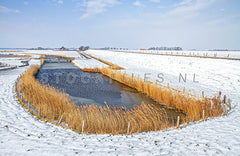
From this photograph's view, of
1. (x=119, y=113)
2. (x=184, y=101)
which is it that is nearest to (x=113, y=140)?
(x=119, y=113)

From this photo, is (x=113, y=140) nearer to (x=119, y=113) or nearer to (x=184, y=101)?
(x=119, y=113)

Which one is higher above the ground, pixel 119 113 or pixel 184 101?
pixel 184 101

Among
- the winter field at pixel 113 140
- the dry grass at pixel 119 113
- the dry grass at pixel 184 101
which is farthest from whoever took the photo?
the dry grass at pixel 184 101

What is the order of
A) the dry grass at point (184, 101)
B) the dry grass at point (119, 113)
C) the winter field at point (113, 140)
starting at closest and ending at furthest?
the winter field at point (113, 140) < the dry grass at point (119, 113) < the dry grass at point (184, 101)

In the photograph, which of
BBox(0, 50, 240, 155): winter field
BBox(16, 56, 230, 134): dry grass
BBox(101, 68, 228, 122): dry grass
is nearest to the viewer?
BBox(0, 50, 240, 155): winter field

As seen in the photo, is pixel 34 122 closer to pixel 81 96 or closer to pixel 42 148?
pixel 42 148

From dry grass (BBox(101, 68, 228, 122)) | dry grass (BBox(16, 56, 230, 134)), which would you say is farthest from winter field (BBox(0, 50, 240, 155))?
dry grass (BBox(101, 68, 228, 122))

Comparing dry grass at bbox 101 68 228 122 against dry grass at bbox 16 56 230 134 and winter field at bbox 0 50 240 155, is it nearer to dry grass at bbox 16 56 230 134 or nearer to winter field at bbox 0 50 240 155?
dry grass at bbox 16 56 230 134

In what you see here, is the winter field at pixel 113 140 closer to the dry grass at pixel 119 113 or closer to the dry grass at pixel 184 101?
the dry grass at pixel 119 113

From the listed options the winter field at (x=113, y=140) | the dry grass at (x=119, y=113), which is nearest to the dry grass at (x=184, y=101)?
the dry grass at (x=119, y=113)

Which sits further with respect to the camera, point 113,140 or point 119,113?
point 119,113

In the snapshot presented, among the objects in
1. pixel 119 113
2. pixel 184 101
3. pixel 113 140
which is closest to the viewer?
pixel 113 140

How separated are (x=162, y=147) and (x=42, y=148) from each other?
3.48m

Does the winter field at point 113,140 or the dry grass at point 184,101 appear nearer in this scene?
the winter field at point 113,140
